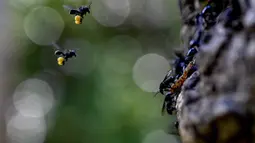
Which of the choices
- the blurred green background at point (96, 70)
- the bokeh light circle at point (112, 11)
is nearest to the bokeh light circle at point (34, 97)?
the blurred green background at point (96, 70)

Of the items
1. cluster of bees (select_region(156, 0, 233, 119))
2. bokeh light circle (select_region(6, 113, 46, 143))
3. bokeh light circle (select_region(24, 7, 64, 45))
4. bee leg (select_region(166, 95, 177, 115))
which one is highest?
bokeh light circle (select_region(24, 7, 64, 45))

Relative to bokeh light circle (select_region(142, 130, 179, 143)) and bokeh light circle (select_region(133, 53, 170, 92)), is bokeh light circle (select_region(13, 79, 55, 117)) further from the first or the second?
bokeh light circle (select_region(142, 130, 179, 143))

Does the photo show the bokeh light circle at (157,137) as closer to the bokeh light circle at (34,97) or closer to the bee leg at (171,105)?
the bokeh light circle at (34,97)

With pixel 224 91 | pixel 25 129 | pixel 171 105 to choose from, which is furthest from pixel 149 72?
pixel 224 91

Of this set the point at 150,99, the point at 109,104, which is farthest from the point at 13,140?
the point at 150,99

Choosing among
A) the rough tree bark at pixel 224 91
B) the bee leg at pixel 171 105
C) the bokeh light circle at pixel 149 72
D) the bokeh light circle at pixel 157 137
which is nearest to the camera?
the rough tree bark at pixel 224 91

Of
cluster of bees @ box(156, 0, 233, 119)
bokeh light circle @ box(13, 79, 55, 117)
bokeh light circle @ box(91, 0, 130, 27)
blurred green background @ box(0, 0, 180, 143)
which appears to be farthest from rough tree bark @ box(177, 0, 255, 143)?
bokeh light circle @ box(13, 79, 55, 117)

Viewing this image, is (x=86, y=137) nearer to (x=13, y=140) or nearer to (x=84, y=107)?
(x=84, y=107)
